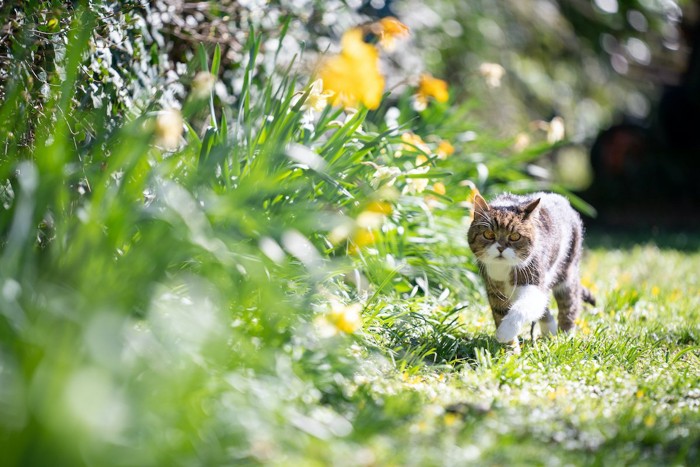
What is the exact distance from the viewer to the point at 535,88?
877 cm

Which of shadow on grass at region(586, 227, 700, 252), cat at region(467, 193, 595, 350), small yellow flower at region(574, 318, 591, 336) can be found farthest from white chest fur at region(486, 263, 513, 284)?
shadow on grass at region(586, 227, 700, 252)

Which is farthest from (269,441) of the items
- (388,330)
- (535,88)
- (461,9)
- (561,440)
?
(535,88)

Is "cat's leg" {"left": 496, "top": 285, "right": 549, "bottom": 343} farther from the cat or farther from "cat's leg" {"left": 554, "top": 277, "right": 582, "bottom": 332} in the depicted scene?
"cat's leg" {"left": 554, "top": 277, "right": 582, "bottom": 332}

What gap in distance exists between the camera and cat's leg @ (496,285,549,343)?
9.66 feet

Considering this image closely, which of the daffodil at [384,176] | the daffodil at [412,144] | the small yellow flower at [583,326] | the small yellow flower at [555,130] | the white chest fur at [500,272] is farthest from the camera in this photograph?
the small yellow flower at [555,130]

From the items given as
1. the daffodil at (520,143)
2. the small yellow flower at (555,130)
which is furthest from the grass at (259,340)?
the daffodil at (520,143)

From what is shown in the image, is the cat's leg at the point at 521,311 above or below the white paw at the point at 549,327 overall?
above

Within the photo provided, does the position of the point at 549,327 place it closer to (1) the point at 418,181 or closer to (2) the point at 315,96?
(1) the point at 418,181

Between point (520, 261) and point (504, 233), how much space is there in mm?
132

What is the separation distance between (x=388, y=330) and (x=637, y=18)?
7013mm

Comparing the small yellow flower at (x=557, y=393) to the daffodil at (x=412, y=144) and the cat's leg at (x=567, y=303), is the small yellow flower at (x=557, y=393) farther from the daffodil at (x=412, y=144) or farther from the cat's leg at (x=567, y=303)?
the daffodil at (x=412, y=144)

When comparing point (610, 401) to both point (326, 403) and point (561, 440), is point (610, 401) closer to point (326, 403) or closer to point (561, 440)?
point (561, 440)

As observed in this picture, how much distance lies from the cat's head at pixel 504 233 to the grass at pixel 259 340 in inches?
14.1

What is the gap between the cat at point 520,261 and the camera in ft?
10.1
